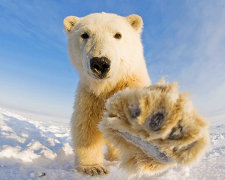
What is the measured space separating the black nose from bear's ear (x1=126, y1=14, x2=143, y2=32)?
1498 millimetres

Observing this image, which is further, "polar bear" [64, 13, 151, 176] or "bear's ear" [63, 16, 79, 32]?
"bear's ear" [63, 16, 79, 32]

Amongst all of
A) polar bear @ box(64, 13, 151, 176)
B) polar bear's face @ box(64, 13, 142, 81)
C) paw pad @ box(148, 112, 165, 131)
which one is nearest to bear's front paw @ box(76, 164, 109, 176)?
polar bear @ box(64, 13, 151, 176)

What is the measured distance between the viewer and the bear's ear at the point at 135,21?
134 inches

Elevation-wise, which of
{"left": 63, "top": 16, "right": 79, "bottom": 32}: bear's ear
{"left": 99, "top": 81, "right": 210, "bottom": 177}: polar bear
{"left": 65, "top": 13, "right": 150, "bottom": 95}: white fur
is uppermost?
{"left": 63, "top": 16, "right": 79, "bottom": 32}: bear's ear

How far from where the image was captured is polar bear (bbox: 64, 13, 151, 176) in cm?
268

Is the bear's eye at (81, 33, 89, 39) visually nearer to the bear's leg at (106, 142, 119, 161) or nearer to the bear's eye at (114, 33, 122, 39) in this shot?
the bear's eye at (114, 33, 122, 39)

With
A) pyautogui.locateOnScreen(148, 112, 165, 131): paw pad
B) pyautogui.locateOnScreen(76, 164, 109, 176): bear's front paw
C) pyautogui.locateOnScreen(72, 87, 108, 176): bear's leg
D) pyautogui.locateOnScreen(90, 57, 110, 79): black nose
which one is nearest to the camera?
pyautogui.locateOnScreen(148, 112, 165, 131): paw pad

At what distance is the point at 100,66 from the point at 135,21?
1.59m

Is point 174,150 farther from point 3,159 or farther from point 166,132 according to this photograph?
point 3,159

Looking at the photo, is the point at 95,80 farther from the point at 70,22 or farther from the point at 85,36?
the point at 70,22

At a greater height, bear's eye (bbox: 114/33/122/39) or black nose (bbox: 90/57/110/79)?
bear's eye (bbox: 114/33/122/39)

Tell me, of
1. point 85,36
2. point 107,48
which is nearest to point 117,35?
point 85,36

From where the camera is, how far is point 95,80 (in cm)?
261

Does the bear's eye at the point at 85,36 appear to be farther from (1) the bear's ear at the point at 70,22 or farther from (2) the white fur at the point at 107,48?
(1) the bear's ear at the point at 70,22
